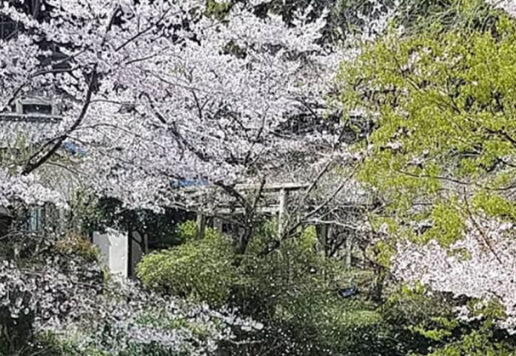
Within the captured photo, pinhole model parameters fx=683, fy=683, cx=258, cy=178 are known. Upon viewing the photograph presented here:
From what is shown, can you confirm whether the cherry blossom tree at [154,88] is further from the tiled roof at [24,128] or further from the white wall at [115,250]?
the white wall at [115,250]

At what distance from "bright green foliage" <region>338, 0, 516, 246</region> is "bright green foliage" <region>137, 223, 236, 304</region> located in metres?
1.49

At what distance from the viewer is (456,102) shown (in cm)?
322

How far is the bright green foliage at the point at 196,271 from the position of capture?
5.32 meters

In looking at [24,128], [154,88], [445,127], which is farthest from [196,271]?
[445,127]

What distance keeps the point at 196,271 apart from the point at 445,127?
2.78 m

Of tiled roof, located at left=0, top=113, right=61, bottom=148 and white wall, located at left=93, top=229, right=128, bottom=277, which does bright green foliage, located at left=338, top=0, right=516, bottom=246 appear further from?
white wall, located at left=93, top=229, right=128, bottom=277

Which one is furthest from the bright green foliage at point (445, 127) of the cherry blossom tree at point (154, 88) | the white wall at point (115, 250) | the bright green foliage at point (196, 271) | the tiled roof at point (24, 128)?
the white wall at point (115, 250)

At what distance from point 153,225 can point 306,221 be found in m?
2.82

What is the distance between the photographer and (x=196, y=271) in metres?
5.37

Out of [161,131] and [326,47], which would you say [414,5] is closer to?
[326,47]

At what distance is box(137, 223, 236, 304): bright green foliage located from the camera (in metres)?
5.32

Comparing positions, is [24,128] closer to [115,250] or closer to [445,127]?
[445,127]

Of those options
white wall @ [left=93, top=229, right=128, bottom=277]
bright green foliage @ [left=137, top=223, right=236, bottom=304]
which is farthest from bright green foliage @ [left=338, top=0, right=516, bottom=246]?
white wall @ [left=93, top=229, right=128, bottom=277]

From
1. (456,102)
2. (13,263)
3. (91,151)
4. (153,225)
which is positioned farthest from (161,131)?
(153,225)
